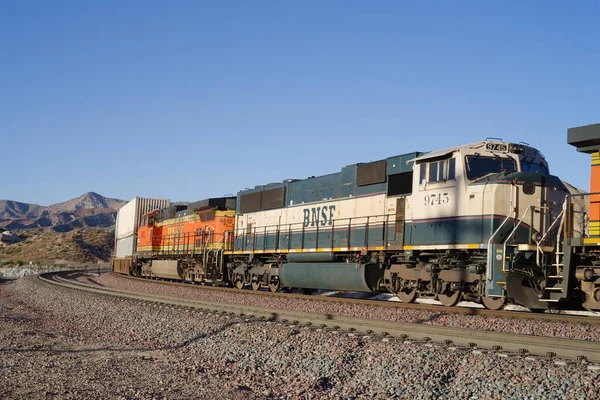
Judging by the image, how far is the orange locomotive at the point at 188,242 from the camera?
25031 mm

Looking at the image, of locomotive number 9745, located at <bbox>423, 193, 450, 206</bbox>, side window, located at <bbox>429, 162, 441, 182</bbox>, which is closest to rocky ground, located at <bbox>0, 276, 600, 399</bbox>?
locomotive number 9745, located at <bbox>423, 193, 450, 206</bbox>

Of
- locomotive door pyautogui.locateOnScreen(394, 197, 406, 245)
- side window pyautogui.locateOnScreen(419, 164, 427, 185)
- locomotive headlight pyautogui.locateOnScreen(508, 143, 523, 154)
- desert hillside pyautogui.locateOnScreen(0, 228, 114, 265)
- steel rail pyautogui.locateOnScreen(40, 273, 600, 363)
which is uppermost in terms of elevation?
locomotive headlight pyautogui.locateOnScreen(508, 143, 523, 154)

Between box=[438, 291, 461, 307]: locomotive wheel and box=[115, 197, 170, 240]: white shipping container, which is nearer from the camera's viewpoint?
box=[438, 291, 461, 307]: locomotive wheel

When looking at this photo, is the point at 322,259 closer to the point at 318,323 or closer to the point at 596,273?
the point at 318,323

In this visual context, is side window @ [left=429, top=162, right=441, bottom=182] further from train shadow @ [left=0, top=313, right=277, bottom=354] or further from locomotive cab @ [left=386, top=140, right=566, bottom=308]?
train shadow @ [left=0, top=313, right=277, bottom=354]

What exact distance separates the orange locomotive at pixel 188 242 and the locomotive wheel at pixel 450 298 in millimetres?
11421

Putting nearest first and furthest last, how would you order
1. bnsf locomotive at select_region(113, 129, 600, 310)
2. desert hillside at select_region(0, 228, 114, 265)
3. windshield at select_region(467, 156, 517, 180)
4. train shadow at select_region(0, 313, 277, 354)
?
train shadow at select_region(0, 313, 277, 354) < bnsf locomotive at select_region(113, 129, 600, 310) < windshield at select_region(467, 156, 517, 180) < desert hillside at select_region(0, 228, 114, 265)

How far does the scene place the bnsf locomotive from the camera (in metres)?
11.9

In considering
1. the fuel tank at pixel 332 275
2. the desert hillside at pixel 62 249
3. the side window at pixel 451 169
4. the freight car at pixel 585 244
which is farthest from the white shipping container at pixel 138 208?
the freight car at pixel 585 244

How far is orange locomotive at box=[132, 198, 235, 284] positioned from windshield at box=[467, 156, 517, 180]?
499 inches

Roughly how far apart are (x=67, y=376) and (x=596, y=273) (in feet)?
27.9

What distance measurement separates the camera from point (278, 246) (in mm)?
20719

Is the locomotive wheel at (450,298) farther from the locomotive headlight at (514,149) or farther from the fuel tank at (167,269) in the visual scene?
the fuel tank at (167,269)

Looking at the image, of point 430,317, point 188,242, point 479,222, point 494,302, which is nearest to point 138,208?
point 188,242
